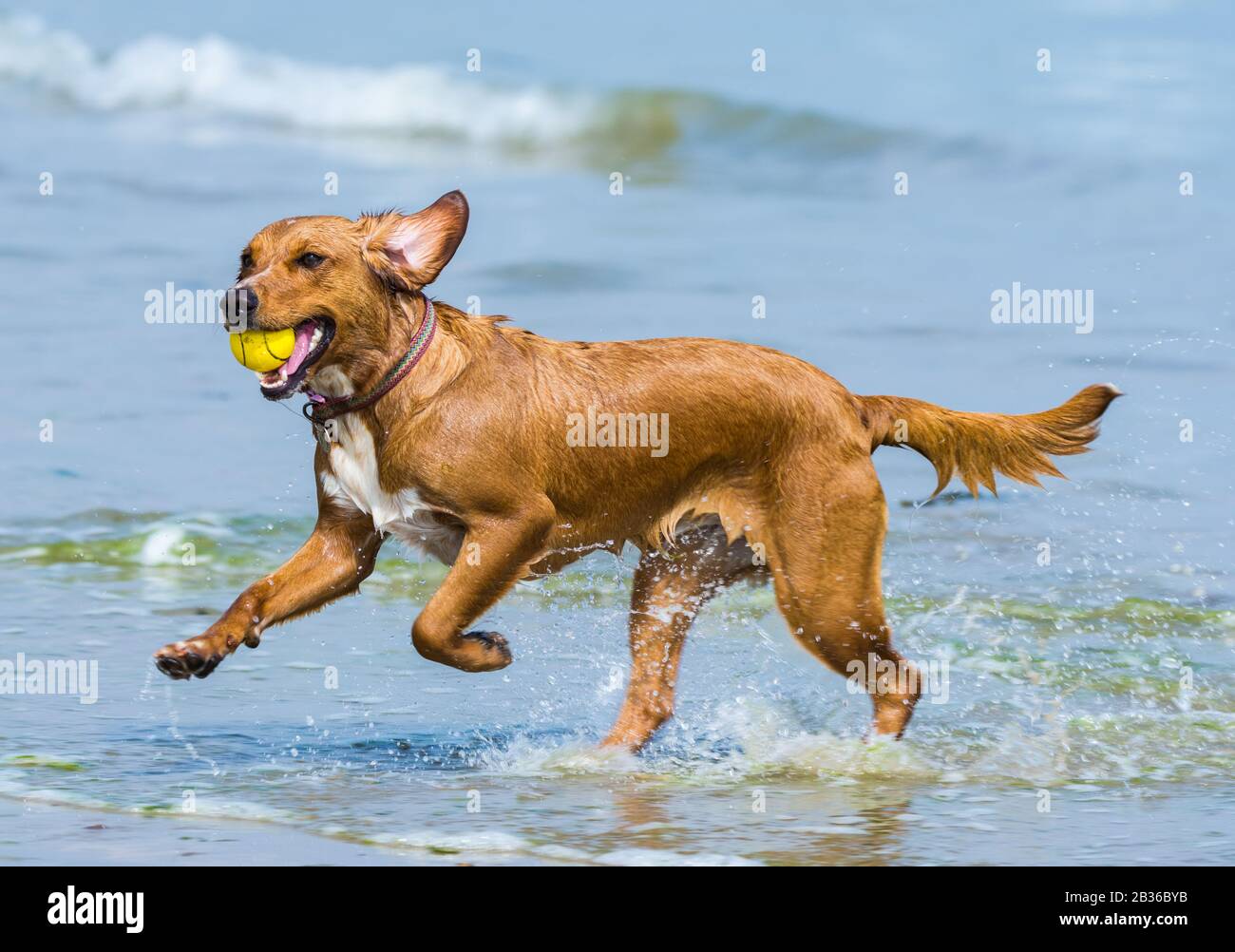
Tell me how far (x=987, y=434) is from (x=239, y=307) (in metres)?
3.30

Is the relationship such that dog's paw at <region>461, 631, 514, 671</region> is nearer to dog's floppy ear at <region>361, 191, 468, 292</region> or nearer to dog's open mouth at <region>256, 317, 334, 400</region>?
dog's open mouth at <region>256, 317, 334, 400</region>

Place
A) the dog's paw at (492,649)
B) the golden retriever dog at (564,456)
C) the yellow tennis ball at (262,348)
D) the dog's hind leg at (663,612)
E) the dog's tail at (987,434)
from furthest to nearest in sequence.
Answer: the dog's hind leg at (663,612) → the dog's tail at (987,434) → the dog's paw at (492,649) → the golden retriever dog at (564,456) → the yellow tennis ball at (262,348)

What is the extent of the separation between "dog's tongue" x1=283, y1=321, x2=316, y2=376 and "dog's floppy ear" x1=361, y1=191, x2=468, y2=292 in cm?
Answer: 40

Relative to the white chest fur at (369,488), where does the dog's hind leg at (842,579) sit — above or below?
below

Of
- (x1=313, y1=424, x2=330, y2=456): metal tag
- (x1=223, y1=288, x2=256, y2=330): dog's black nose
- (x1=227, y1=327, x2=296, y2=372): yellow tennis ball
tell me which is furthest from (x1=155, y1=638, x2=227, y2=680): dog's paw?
(x1=223, y1=288, x2=256, y2=330): dog's black nose

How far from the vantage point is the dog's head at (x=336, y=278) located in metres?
7.52

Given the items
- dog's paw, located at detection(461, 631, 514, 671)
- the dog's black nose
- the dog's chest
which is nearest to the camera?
the dog's black nose

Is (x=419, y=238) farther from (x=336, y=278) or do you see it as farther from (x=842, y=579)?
(x=842, y=579)

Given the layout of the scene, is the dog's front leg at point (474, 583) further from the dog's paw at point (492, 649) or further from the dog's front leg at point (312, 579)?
the dog's front leg at point (312, 579)

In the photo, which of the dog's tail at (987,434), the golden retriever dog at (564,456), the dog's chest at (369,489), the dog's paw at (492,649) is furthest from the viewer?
the dog's tail at (987,434)

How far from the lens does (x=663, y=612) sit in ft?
29.1

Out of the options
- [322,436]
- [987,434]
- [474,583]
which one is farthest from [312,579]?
[987,434]

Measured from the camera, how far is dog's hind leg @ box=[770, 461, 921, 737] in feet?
27.0

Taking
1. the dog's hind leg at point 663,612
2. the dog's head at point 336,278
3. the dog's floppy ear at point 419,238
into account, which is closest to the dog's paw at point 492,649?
the dog's hind leg at point 663,612
